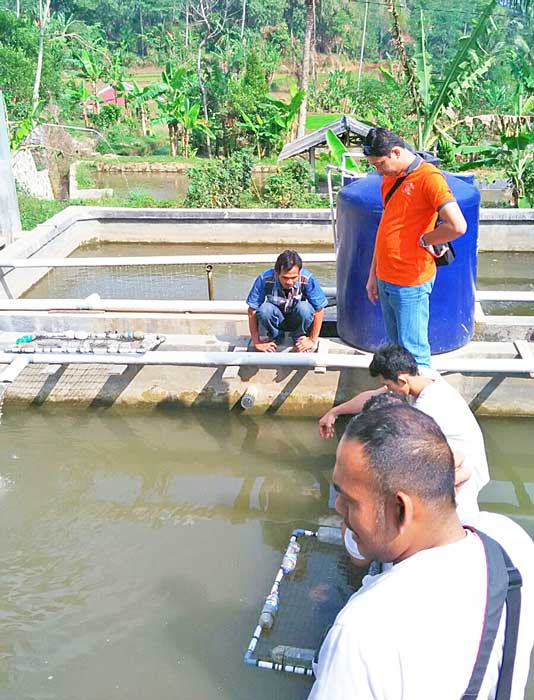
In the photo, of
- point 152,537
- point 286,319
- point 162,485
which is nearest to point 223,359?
point 286,319

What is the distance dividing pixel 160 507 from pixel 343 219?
261cm

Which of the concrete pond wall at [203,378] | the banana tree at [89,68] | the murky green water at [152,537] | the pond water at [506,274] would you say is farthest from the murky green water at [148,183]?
the murky green water at [152,537]

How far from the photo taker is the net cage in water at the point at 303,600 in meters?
3.21

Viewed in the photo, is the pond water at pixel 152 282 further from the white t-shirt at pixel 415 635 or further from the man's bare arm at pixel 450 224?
the white t-shirt at pixel 415 635

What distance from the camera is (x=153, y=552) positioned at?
412 centimetres

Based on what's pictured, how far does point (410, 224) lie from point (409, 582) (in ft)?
10.3

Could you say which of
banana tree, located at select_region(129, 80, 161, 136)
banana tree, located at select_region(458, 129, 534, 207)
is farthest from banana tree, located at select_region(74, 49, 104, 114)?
banana tree, located at select_region(458, 129, 534, 207)

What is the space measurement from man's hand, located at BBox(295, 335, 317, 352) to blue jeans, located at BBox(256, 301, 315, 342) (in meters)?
0.12

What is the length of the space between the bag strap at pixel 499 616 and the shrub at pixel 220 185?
1177 centimetres

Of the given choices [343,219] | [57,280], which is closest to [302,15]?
[57,280]

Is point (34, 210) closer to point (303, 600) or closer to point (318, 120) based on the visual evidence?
point (303, 600)

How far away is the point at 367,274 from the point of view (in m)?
5.30

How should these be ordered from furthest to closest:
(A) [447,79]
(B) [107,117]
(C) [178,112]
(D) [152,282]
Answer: (B) [107,117] < (C) [178,112] < (A) [447,79] < (D) [152,282]

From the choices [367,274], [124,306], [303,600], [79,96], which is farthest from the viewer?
[79,96]
